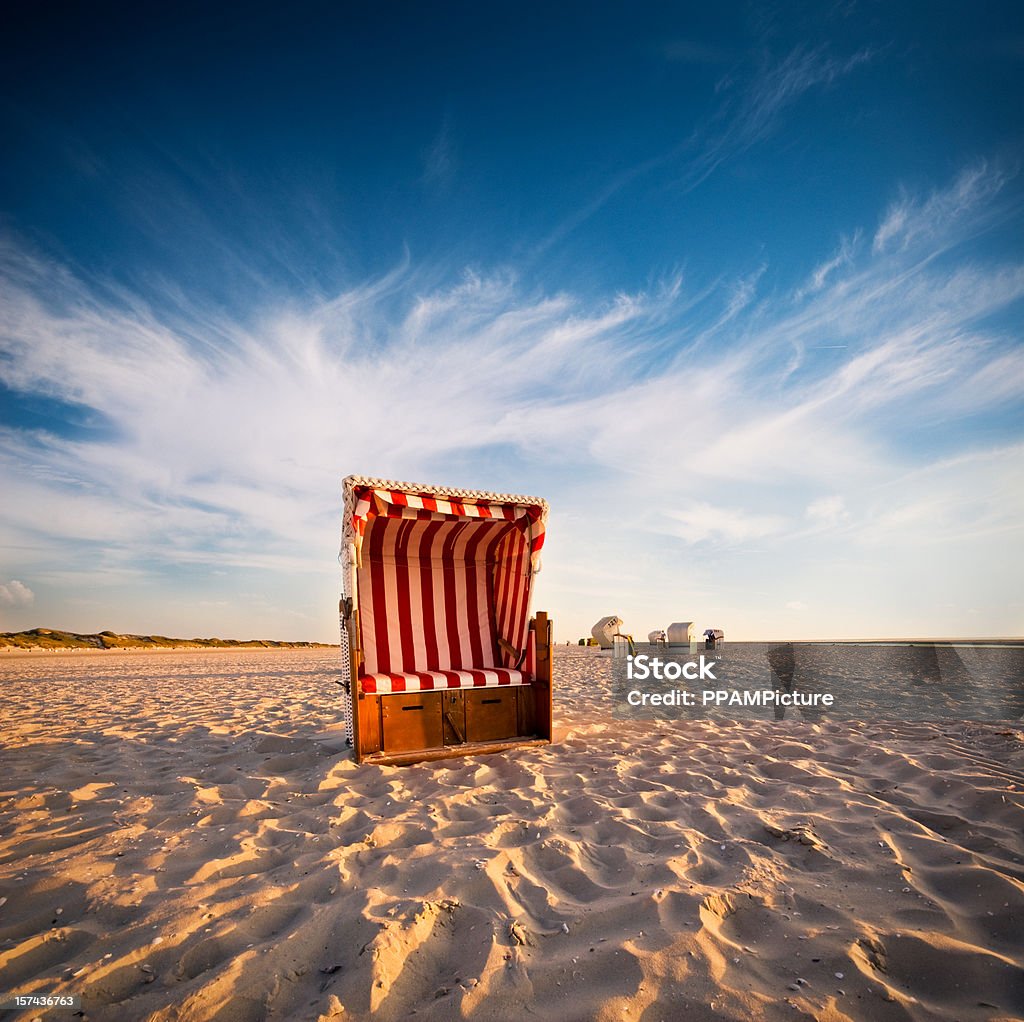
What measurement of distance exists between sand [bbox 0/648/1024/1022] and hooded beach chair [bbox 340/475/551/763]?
0.49 metres

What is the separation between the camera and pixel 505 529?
6977 mm

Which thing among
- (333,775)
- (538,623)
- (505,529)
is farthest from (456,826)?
(505,529)

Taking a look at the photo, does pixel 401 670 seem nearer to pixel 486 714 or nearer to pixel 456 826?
pixel 486 714

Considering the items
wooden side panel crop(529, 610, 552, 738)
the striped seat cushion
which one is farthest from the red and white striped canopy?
wooden side panel crop(529, 610, 552, 738)

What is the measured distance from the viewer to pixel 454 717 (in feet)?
19.2

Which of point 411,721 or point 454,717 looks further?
point 454,717

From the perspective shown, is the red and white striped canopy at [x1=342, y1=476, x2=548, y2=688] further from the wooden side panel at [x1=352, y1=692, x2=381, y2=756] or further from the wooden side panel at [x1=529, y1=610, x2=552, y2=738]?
the wooden side panel at [x1=352, y1=692, x2=381, y2=756]

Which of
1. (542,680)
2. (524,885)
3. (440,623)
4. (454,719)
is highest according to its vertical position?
(440,623)

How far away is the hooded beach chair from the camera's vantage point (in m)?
5.41

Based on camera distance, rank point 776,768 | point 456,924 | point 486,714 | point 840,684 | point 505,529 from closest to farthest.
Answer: point 456,924, point 776,768, point 486,714, point 505,529, point 840,684

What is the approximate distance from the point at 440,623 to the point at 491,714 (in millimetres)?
1407

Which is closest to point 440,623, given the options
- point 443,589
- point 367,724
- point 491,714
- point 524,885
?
point 443,589

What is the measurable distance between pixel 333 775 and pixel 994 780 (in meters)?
5.13

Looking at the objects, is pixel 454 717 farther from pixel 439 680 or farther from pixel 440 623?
pixel 440 623
